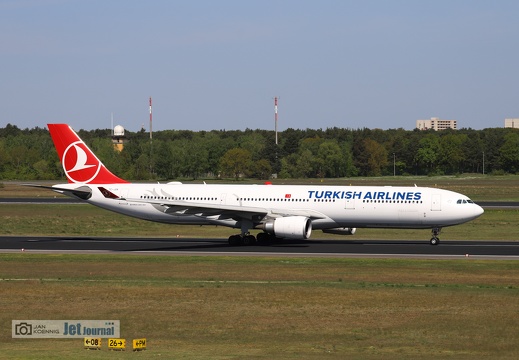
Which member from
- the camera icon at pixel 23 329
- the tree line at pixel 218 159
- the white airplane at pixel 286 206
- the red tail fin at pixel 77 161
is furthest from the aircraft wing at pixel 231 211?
the tree line at pixel 218 159

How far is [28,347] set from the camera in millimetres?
23734

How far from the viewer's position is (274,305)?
30.3 meters

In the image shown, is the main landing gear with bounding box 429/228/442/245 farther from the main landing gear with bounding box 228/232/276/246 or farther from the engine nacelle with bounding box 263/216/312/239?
the main landing gear with bounding box 228/232/276/246

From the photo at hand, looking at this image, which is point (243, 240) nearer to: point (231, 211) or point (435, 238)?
point (231, 211)

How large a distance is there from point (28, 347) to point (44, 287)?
1061 centimetres

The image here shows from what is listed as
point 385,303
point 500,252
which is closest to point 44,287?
point 385,303

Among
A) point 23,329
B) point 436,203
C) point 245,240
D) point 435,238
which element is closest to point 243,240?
point 245,240

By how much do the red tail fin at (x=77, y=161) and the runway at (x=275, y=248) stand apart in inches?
156

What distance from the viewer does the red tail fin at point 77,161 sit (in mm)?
57094

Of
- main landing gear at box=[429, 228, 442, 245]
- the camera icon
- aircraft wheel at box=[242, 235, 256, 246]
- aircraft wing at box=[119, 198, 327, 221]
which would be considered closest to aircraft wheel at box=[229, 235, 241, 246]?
aircraft wheel at box=[242, 235, 256, 246]

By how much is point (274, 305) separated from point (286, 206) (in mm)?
22819

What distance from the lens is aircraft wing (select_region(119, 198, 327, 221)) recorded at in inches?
2028

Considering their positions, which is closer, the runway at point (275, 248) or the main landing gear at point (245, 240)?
the runway at point (275, 248)

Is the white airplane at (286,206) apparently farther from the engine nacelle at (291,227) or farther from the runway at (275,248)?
the runway at (275,248)
